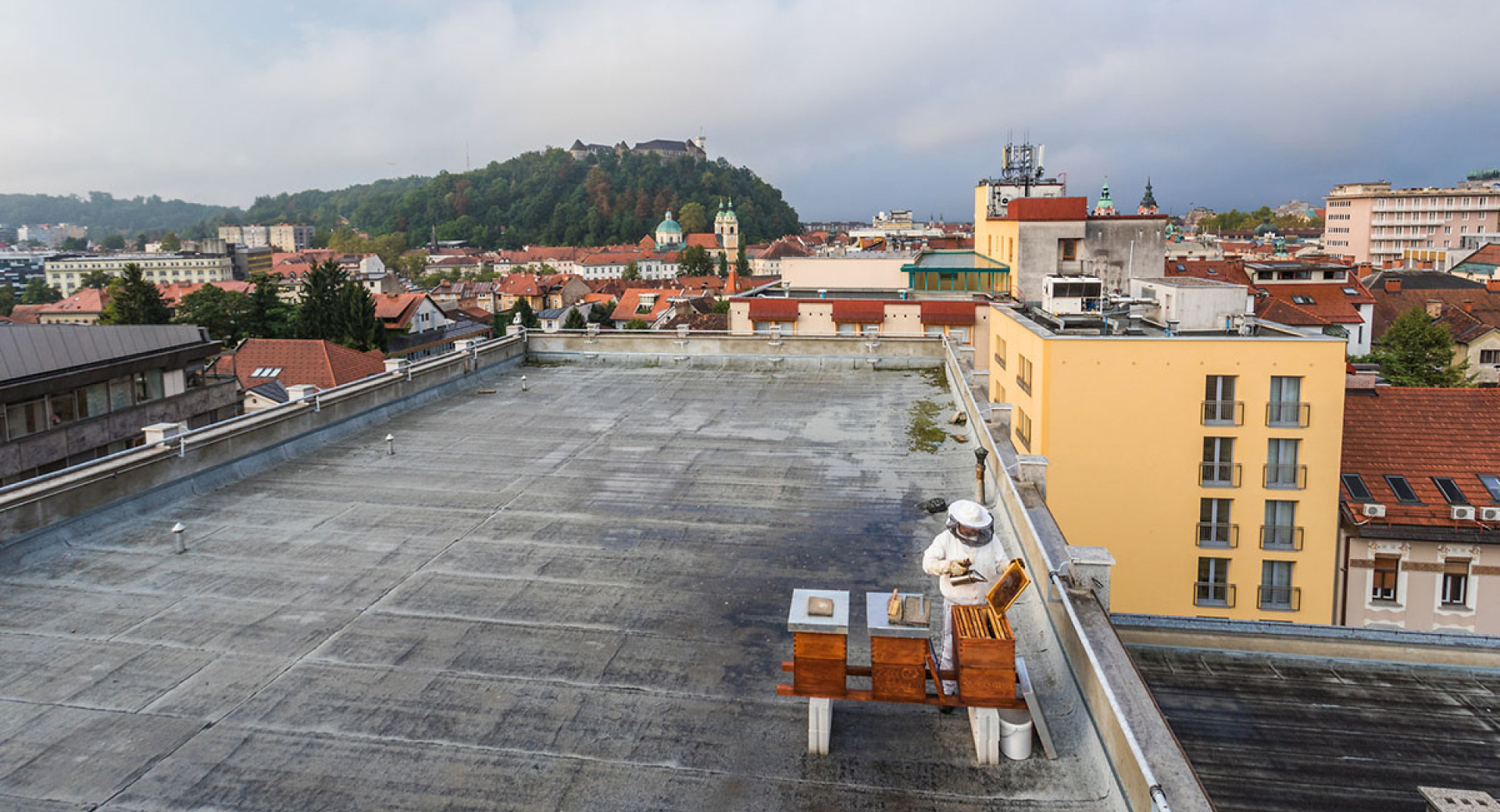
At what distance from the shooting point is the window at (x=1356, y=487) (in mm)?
23578

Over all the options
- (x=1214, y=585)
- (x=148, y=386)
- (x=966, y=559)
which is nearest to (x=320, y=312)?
(x=148, y=386)

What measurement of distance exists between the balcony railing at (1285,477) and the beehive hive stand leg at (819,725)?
19331 mm

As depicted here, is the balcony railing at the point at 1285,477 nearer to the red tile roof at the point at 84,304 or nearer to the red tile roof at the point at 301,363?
the red tile roof at the point at 301,363

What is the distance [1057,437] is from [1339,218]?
437 feet

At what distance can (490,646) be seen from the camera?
7.73 metres

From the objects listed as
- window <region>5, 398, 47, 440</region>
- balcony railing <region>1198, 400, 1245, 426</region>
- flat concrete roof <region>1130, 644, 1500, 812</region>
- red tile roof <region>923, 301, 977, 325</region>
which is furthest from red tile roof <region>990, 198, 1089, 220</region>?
window <region>5, 398, 47, 440</region>

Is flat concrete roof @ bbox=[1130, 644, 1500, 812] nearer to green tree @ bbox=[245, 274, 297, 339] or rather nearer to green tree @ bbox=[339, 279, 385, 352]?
green tree @ bbox=[339, 279, 385, 352]

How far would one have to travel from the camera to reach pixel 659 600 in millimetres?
8664

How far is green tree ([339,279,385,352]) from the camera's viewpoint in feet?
220

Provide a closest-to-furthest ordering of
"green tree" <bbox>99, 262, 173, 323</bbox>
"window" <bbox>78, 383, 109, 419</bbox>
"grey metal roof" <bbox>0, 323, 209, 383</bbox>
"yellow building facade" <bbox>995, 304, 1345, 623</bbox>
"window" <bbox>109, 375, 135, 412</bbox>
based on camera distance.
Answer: "yellow building facade" <bbox>995, 304, 1345, 623</bbox> → "grey metal roof" <bbox>0, 323, 209, 383</bbox> → "window" <bbox>78, 383, 109, 419</bbox> → "window" <bbox>109, 375, 135, 412</bbox> → "green tree" <bbox>99, 262, 173, 323</bbox>

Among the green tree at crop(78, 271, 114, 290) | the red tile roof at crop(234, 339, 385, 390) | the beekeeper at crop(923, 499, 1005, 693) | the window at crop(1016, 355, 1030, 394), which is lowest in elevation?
the red tile roof at crop(234, 339, 385, 390)

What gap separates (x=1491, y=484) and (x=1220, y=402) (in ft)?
28.9

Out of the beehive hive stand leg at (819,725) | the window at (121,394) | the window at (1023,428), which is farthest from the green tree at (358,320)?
the beehive hive stand leg at (819,725)

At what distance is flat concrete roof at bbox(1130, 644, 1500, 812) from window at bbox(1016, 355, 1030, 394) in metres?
10.3
